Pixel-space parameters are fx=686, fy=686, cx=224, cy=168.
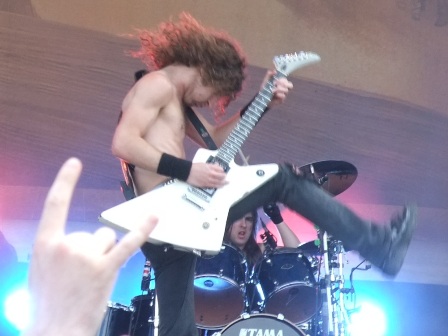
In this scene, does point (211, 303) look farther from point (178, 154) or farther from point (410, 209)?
point (410, 209)

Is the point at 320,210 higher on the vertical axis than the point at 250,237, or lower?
lower

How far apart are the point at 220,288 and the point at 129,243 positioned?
9.36ft

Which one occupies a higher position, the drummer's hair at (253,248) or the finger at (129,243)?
the drummer's hair at (253,248)

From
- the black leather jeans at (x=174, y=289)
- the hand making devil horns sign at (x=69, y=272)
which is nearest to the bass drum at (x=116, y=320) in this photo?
the black leather jeans at (x=174, y=289)

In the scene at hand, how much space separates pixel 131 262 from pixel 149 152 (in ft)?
7.24

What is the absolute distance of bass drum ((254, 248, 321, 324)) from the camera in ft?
11.9

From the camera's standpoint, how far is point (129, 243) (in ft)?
2.47

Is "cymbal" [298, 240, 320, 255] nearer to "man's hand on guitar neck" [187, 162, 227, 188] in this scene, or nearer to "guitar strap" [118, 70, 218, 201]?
"guitar strap" [118, 70, 218, 201]

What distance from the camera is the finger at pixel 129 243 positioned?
2.42 feet

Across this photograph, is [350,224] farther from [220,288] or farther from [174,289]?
[220,288]

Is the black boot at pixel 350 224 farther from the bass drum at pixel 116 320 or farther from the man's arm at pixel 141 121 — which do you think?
the bass drum at pixel 116 320

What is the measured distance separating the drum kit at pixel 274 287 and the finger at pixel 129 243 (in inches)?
104

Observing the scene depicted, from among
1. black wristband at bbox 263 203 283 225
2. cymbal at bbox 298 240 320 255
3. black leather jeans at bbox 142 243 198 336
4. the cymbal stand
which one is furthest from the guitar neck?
cymbal at bbox 298 240 320 255

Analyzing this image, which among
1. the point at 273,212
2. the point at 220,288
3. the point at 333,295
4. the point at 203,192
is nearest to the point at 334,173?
the point at 273,212
